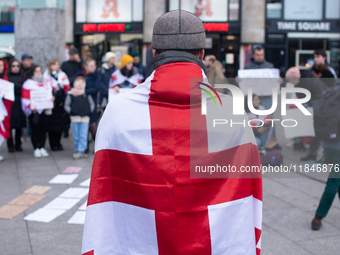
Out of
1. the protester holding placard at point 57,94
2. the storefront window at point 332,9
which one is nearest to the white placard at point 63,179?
the protester holding placard at point 57,94

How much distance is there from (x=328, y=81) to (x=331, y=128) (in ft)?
Result: 9.35

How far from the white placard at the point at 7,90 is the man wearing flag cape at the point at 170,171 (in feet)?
23.1

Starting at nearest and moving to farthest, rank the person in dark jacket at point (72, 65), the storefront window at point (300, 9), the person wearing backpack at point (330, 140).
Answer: the person wearing backpack at point (330, 140) < the person in dark jacket at point (72, 65) < the storefront window at point (300, 9)

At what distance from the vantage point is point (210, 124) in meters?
1.75

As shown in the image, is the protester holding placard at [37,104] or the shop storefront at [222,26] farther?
the shop storefront at [222,26]

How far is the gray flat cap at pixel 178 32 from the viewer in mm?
1718

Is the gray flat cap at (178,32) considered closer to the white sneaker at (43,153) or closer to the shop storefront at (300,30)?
the white sneaker at (43,153)

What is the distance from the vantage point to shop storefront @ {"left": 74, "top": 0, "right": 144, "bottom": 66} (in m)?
20.1

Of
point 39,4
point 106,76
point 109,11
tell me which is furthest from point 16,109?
point 109,11

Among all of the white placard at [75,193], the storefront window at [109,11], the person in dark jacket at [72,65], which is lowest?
the white placard at [75,193]

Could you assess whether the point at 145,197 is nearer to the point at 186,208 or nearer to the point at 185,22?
the point at 186,208

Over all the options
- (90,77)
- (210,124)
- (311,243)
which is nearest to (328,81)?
(311,243)

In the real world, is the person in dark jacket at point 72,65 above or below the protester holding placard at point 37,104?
above

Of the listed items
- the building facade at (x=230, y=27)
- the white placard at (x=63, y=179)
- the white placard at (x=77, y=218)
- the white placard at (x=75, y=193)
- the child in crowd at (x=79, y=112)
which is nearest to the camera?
the white placard at (x=77, y=218)
